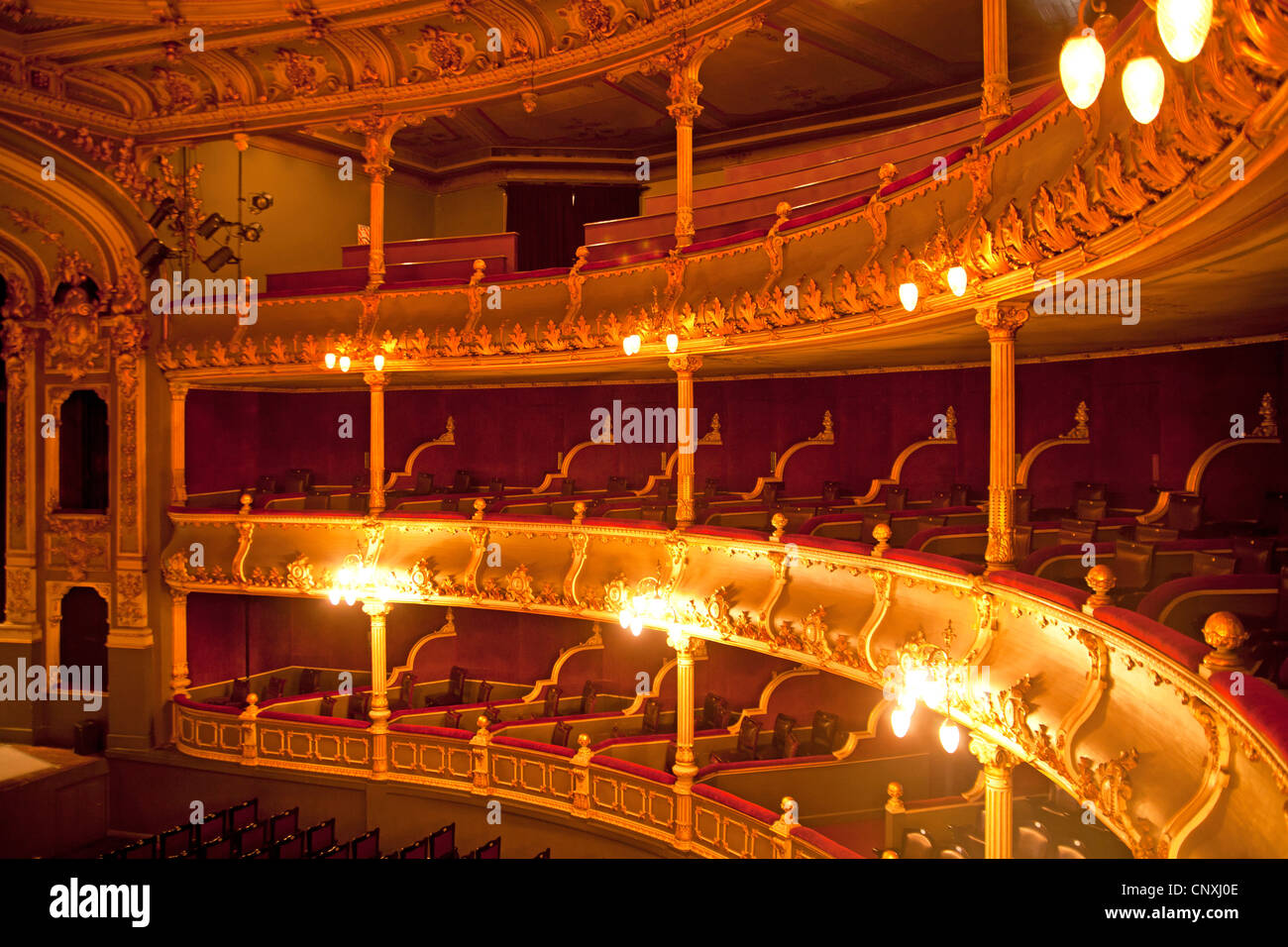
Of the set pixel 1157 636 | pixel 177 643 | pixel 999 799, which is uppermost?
pixel 1157 636

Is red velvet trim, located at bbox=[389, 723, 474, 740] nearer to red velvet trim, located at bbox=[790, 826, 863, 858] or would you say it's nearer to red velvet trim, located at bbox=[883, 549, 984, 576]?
red velvet trim, located at bbox=[790, 826, 863, 858]

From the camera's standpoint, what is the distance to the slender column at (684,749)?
11367mm

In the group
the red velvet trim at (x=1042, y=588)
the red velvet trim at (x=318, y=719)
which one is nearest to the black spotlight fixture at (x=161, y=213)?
the red velvet trim at (x=318, y=719)

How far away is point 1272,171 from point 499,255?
13.1 m

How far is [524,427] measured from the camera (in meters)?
17.6

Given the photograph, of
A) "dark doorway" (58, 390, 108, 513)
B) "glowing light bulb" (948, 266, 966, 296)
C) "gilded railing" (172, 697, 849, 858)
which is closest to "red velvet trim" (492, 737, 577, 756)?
"gilded railing" (172, 697, 849, 858)

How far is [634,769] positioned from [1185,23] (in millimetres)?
10954

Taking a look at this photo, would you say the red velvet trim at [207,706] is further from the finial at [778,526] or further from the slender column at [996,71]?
the slender column at [996,71]

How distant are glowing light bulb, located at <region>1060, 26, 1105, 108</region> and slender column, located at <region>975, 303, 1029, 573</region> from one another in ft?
12.9

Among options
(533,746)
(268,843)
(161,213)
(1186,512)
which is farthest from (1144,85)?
(161,213)

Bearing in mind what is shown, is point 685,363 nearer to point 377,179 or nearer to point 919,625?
point 919,625

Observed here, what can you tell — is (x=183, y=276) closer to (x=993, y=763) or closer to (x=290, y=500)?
(x=290, y=500)

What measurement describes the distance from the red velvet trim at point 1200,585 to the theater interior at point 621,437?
0.8 inches

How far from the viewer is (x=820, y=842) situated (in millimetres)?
8922
